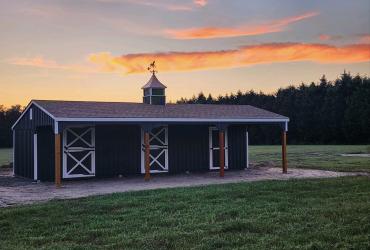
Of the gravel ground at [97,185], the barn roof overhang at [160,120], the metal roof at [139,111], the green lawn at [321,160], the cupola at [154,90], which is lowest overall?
the gravel ground at [97,185]

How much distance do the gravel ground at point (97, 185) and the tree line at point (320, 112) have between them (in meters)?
35.7

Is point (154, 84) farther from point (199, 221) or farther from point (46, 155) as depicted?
point (199, 221)

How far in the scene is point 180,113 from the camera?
20016mm

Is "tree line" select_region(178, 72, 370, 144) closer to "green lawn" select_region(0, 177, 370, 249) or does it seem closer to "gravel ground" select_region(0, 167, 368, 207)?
"gravel ground" select_region(0, 167, 368, 207)

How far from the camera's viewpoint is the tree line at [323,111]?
178 feet

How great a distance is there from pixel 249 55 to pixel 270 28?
4367mm

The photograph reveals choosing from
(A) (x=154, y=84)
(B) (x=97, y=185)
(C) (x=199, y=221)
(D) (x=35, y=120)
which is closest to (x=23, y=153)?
(D) (x=35, y=120)

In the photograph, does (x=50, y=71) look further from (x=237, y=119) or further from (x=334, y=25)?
(x=334, y=25)

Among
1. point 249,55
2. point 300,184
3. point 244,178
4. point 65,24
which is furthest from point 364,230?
point 249,55

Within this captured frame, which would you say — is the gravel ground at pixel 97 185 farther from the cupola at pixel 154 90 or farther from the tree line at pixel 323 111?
the tree line at pixel 323 111

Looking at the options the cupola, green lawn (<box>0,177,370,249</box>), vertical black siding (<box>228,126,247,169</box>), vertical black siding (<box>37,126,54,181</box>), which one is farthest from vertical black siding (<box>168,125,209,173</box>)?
green lawn (<box>0,177,370,249</box>)

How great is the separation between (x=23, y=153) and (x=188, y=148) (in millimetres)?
7056

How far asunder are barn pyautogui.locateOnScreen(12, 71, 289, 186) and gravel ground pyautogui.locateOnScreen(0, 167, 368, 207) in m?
0.64

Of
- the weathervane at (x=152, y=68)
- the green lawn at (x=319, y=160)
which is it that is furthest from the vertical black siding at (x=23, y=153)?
the green lawn at (x=319, y=160)
